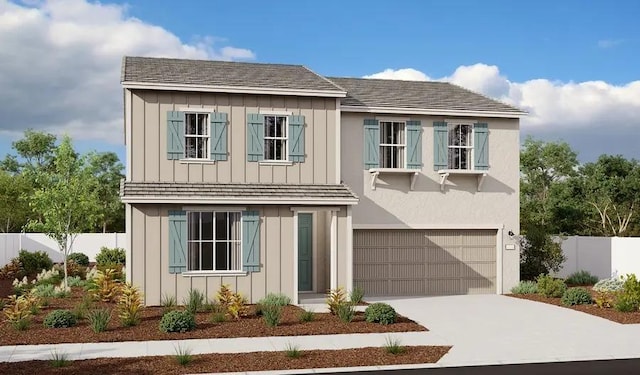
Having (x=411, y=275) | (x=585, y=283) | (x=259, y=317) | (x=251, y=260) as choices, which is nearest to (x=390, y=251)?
(x=411, y=275)

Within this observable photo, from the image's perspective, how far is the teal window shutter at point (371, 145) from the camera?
70.7 ft

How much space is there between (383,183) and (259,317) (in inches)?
275

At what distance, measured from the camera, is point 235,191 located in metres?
19.3

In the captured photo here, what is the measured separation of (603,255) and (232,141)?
14.8m

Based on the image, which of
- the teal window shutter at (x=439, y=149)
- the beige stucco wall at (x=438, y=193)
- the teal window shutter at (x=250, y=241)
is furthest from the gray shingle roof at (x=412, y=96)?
the teal window shutter at (x=250, y=241)

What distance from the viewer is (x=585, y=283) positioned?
82.8 ft

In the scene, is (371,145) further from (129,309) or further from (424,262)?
(129,309)

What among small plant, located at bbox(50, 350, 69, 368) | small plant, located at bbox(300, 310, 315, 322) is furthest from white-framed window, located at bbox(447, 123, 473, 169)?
small plant, located at bbox(50, 350, 69, 368)

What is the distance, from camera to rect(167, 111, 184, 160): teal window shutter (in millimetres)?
19562

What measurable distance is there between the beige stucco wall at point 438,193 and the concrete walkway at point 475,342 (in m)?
4.59

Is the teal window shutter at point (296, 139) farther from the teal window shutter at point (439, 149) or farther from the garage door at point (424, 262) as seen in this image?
the teal window shutter at point (439, 149)

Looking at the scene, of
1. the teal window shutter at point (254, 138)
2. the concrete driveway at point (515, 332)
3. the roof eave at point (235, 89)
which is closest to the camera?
the concrete driveway at point (515, 332)

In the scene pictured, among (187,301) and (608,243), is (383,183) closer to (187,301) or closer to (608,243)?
(187,301)

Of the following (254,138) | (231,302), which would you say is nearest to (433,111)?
(254,138)
